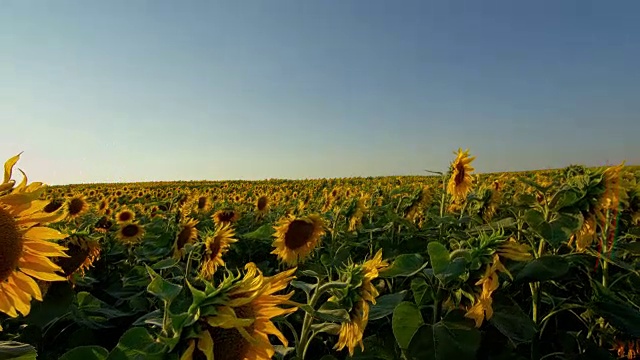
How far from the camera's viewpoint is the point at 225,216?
6320 millimetres

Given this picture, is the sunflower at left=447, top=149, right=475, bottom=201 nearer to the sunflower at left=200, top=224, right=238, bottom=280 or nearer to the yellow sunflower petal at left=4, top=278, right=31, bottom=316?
the sunflower at left=200, top=224, right=238, bottom=280

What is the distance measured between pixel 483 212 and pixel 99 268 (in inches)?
168

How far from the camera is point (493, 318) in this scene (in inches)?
77.0

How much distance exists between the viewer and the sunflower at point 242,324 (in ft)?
3.62

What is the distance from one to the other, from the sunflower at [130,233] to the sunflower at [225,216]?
3.33ft

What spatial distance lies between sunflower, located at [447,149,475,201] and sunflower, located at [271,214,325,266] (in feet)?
5.18

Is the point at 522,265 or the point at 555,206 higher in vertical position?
the point at 555,206

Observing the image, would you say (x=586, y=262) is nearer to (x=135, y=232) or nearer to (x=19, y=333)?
(x=19, y=333)

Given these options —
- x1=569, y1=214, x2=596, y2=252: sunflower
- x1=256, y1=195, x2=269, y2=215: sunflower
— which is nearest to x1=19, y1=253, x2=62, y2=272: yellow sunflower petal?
x1=569, y1=214, x2=596, y2=252: sunflower

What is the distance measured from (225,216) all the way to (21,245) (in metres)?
4.57

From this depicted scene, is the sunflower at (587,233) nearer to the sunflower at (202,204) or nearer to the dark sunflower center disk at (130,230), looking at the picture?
the dark sunflower center disk at (130,230)

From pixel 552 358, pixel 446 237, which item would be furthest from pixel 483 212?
pixel 552 358

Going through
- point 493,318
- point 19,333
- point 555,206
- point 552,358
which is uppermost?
point 555,206

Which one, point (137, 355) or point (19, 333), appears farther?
point (19, 333)
